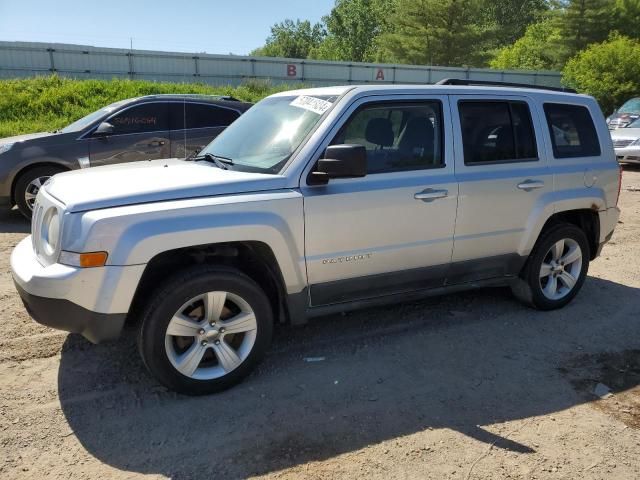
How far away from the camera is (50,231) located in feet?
10.9

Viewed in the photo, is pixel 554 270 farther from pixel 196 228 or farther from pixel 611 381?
pixel 196 228

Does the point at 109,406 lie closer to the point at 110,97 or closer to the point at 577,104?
the point at 577,104

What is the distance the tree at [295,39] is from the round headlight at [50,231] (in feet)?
290

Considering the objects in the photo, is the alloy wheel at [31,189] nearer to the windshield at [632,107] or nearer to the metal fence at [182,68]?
the metal fence at [182,68]

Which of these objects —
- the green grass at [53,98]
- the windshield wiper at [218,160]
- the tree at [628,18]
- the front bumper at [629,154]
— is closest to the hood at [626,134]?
the front bumper at [629,154]

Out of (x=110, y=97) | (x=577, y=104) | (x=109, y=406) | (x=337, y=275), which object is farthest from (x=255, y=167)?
(x=110, y=97)

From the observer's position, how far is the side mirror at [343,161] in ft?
11.1

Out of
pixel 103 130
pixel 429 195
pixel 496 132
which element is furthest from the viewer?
pixel 103 130

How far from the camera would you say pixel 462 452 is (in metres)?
2.98

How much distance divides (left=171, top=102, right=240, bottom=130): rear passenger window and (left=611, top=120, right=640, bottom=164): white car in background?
33.9 ft

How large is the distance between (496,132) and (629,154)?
11995 millimetres

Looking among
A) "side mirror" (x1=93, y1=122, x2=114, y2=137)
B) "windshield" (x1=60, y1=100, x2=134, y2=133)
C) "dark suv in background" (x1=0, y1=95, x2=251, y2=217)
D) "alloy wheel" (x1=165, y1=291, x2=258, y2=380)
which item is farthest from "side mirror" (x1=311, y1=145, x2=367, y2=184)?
"windshield" (x1=60, y1=100, x2=134, y2=133)

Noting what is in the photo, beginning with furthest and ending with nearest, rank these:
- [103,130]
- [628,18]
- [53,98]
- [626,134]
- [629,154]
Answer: [628,18]
[53,98]
[626,134]
[629,154]
[103,130]

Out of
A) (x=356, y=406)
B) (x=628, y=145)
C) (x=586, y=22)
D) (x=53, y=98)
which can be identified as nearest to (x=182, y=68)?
(x=53, y=98)
